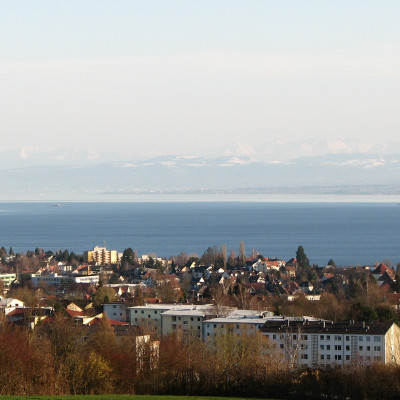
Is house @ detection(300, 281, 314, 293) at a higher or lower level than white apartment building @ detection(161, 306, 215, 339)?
lower

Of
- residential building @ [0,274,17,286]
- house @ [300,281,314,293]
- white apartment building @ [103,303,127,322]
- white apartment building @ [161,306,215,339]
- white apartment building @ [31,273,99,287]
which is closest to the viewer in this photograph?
white apartment building @ [161,306,215,339]

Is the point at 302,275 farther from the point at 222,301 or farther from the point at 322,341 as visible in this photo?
the point at 322,341

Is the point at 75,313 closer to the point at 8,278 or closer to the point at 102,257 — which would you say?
the point at 8,278

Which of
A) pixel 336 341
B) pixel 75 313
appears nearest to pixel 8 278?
pixel 75 313

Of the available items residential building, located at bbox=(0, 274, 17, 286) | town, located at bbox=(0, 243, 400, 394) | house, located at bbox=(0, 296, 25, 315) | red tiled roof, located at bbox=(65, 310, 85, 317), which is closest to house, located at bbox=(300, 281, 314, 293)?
town, located at bbox=(0, 243, 400, 394)

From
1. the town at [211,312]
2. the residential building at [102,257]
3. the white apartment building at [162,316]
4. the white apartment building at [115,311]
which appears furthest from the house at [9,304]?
the residential building at [102,257]

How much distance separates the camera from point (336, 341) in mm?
20922

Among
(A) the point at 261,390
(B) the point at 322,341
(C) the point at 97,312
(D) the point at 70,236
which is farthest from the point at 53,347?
(D) the point at 70,236

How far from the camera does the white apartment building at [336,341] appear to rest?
67.4ft

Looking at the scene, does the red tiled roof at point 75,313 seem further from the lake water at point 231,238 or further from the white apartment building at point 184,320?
the lake water at point 231,238

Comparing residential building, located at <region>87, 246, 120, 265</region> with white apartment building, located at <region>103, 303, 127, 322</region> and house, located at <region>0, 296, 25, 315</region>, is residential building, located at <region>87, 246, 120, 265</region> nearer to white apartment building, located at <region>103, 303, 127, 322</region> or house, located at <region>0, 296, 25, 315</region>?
house, located at <region>0, 296, 25, 315</region>

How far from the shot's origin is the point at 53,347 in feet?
52.9

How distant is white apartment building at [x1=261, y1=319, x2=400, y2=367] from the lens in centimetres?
2053

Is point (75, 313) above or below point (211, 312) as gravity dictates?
below
